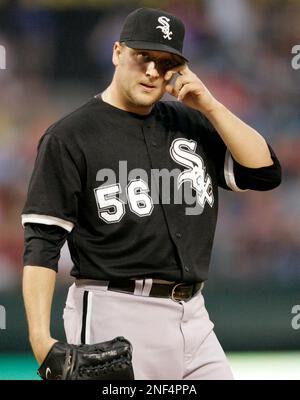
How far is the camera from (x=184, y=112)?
2947mm

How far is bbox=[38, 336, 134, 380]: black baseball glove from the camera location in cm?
236

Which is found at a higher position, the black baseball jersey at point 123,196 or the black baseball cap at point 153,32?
the black baseball cap at point 153,32

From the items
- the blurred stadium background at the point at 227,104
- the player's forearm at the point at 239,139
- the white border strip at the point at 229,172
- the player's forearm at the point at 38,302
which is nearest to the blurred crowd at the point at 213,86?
the blurred stadium background at the point at 227,104

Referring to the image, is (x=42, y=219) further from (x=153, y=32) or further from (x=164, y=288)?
(x=153, y=32)

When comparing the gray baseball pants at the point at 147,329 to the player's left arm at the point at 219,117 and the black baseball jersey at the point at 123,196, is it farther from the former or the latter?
the player's left arm at the point at 219,117

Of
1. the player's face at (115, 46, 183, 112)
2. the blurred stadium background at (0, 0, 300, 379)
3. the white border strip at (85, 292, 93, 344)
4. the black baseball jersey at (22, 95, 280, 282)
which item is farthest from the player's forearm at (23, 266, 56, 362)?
the blurred stadium background at (0, 0, 300, 379)

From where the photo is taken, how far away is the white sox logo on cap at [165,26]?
2.71m

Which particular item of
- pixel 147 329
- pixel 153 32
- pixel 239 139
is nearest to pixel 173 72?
pixel 153 32

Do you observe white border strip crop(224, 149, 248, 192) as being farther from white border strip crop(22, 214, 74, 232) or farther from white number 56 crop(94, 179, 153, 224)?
white border strip crop(22, 214, 74, 232)

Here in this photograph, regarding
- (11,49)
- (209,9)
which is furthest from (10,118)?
(209,9)

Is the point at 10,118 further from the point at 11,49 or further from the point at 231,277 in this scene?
the point at 231,277

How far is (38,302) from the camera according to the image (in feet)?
8.18

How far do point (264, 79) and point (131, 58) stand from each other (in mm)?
3325
